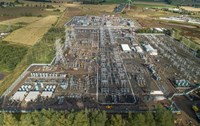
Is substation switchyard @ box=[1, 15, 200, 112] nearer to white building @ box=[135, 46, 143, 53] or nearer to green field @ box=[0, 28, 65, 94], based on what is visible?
white building @ box=[135, 46, 143, 53]

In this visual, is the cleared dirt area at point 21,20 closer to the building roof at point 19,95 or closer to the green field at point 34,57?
the green field at point 34,57

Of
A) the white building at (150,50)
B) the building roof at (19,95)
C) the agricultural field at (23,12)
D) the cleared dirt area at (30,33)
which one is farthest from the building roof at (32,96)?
the agricultural field at (23,12)

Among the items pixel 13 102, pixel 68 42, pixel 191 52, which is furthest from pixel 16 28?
pixel 191 52

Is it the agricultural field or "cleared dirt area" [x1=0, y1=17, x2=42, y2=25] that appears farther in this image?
the agricultural field

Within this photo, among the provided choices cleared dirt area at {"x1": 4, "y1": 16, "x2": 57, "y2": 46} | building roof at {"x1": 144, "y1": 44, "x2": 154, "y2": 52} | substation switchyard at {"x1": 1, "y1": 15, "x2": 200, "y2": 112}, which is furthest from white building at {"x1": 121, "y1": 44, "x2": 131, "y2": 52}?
cleared dirt area at {"x1": 4, "y1": 16, "x2": 57, "y2": 46}

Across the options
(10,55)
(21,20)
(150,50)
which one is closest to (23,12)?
(21,20)

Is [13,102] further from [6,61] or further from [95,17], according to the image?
[95,17]

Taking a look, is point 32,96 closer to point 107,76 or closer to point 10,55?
point 107,76
